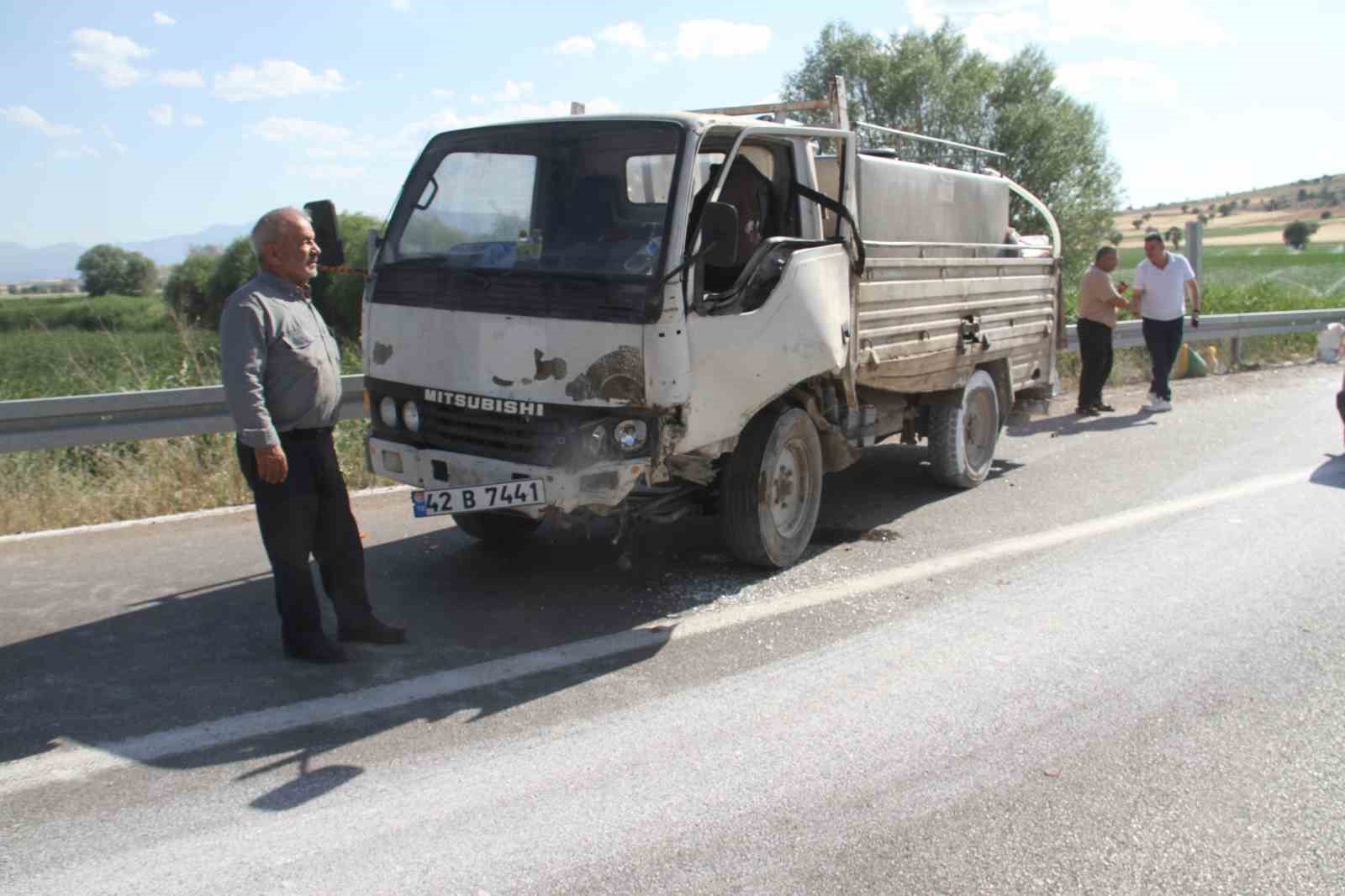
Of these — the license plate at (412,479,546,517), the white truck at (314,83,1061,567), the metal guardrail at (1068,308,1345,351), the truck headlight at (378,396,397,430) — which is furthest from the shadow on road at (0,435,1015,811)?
the metal guardrail at (1068,308,1345,351)

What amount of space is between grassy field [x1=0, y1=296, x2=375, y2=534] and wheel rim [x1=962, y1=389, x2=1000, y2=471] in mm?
4710

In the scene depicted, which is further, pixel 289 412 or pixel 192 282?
pixel 192 282

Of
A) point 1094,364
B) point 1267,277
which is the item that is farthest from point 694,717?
point 1267,277

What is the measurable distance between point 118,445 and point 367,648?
507cm

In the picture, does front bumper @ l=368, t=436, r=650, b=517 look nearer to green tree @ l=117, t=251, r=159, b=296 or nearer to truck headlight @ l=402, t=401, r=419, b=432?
truck headlight @ l=402, t=401, r=419, b=432

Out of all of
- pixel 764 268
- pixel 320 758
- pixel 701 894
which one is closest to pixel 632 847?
pixel 701 894

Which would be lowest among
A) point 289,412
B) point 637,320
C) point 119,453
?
point 119,453

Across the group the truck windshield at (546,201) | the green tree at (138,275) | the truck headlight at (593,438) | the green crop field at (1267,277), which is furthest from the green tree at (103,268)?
the truck headlight at (593,438)

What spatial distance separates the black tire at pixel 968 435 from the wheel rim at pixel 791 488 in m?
2.23

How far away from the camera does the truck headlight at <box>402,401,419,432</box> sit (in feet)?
19.0

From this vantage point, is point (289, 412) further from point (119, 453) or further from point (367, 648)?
point (119, 453)

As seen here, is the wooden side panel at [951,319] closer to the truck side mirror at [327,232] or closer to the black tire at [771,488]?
the black tire at [771,488]

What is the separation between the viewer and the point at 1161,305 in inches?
498

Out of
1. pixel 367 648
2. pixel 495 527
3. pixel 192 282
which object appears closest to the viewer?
pixel 367 648
